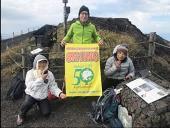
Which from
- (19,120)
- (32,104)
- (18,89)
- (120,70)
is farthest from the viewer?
(18,89)

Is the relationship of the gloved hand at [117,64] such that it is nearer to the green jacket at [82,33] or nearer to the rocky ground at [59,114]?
the green jacket at [82,33]

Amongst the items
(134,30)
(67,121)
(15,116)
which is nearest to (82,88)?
(67,121)

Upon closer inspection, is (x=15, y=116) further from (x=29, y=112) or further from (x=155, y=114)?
(x=155, y=114)

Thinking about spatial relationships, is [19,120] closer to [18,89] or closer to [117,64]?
[18,89]

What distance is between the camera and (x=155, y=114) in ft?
26.2

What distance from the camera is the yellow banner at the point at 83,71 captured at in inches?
395

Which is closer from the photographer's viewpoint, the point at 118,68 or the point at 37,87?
the point at 37,87

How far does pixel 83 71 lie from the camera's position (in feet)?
33.1

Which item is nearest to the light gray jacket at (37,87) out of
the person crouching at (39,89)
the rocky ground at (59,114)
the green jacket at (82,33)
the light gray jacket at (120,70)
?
the person crouching at (39,89)

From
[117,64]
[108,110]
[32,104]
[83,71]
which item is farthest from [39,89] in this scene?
[117,64]

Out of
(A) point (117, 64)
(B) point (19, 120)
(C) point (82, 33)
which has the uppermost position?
(C) point (82, 33)

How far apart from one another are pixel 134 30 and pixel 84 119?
430 inches

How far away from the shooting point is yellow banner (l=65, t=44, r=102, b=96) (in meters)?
10.0

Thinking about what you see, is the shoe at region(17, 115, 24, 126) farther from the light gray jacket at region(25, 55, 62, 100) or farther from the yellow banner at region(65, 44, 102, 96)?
the yellow banner at region(65, 44, 102, 96)
